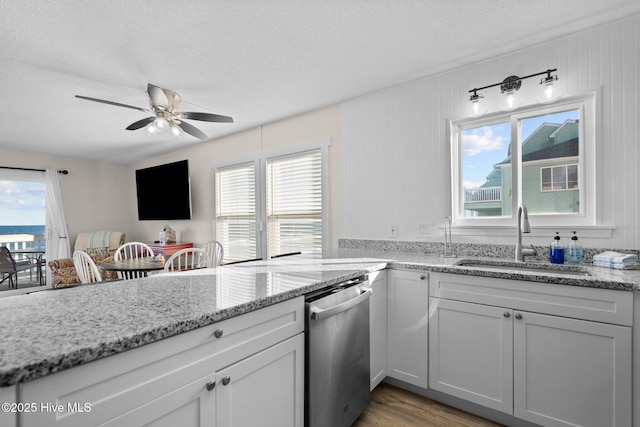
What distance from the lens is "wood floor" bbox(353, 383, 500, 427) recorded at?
1781mm

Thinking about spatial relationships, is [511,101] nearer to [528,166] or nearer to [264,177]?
[528,166]

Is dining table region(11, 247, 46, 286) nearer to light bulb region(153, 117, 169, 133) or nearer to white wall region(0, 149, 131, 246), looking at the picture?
white wall region(0, 149, 131, 246)

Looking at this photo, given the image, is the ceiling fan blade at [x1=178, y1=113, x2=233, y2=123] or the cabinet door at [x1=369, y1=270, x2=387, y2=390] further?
the ceiling fan blade at [x1=178, y1=113, x2=233, y2=123]

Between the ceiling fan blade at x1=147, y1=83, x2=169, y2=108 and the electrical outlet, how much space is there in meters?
2.47

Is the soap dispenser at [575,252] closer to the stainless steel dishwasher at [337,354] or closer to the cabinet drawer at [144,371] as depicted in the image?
the stainless steel dishwasher at [337,354]

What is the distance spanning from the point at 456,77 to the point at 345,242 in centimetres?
179

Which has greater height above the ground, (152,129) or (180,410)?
(152,129)

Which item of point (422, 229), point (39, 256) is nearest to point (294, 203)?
point (422, 229)

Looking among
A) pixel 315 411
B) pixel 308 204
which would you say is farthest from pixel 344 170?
pixel 315 411

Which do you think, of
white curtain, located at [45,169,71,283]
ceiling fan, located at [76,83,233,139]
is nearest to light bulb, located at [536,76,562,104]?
ceiling fan, located at [76,83,233,139]

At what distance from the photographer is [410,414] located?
1864 millimetres

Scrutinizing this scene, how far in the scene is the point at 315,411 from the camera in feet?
4.63

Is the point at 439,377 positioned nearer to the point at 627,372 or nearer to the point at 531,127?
the point at 627,372

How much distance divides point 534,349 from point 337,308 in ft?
3.59
